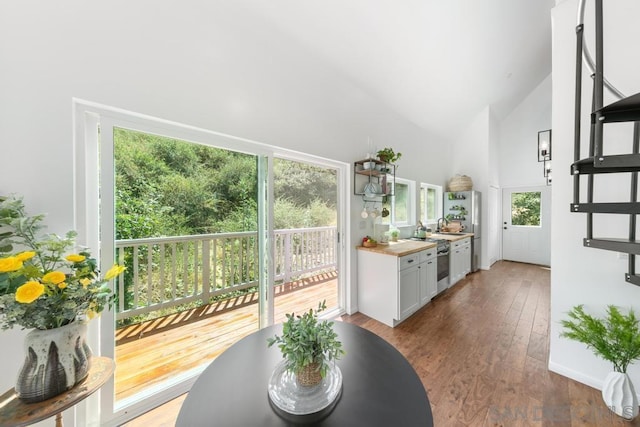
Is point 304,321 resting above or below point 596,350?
above

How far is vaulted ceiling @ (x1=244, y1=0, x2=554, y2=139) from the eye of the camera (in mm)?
2008

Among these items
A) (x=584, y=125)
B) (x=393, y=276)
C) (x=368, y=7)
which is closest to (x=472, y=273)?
(x=393, y=276)

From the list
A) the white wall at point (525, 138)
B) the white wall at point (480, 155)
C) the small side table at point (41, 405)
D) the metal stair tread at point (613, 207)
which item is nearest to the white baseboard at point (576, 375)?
the metal stair tread at point (613, 207)

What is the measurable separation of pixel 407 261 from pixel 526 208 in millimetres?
4875

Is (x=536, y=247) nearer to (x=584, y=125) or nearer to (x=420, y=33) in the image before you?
(x=584, y=125)

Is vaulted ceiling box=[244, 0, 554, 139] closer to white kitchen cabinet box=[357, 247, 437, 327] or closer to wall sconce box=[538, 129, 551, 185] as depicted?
wall sconce box=[538, 129, 551, 185]

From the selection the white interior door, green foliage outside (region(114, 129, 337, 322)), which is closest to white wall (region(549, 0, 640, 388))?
green foliage outside (region(114, 129, 337, 322))

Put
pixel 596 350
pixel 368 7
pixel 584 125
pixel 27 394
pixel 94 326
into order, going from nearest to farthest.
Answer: pixel 27 394 < pixel 94 326 < pixel 596 350 < pixel 584 125 < pixel 368 7

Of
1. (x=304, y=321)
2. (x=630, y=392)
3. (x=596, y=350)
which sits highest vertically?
(x=304, y=321)

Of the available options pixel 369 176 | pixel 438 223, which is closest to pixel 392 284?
pixel 369 176

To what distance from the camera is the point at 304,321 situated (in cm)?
85

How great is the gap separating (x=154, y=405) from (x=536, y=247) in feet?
23.6

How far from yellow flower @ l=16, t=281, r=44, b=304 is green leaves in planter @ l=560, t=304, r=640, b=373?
293 centimetres

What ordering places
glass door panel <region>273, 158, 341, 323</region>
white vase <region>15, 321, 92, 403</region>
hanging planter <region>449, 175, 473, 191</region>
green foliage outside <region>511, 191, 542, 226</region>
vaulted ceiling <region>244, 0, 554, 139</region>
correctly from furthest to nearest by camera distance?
1. green foliage outside <region>511, 191, 542, 226</region>
2. hanging planter <region>449, 175, 473, 191</region>
3. glass door panel <region>273, 158, 341, 323</region>
4. vaulted ceiling <region>244, 0, 554, 139</region>
5. white vase <region>15, 321, 92, 403</region>
